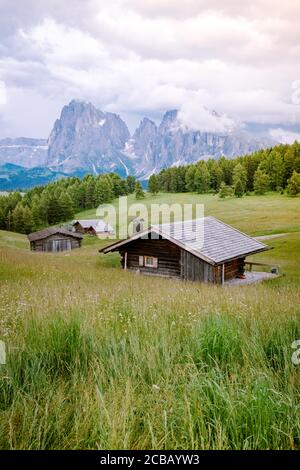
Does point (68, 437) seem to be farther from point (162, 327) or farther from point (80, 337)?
point (162, 327)

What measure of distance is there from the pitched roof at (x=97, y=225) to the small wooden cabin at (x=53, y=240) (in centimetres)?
780

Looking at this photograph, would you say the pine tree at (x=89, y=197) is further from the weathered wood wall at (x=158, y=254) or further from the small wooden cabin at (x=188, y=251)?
the weathered wood wall at (x=158, y=254)

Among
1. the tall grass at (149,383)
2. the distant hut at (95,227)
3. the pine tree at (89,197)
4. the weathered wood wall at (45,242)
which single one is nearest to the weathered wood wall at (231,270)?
the tall grass at (149,383)

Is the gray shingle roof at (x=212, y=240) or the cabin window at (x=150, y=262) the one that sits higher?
the gray shingle roof at (x=212, y=240)

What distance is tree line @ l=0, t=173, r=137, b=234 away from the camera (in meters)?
73.8

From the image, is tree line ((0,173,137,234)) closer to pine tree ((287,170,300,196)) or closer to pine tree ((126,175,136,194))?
pine tree ((126,175,136,194))

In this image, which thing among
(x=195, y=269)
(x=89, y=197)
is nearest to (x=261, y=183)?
(x=89, y=197)

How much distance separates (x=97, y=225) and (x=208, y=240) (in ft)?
151

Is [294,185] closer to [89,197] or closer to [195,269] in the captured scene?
[195,269]

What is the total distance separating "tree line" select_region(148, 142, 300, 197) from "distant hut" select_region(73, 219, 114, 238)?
23.6 meters

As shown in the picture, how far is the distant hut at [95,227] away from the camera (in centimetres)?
6725
